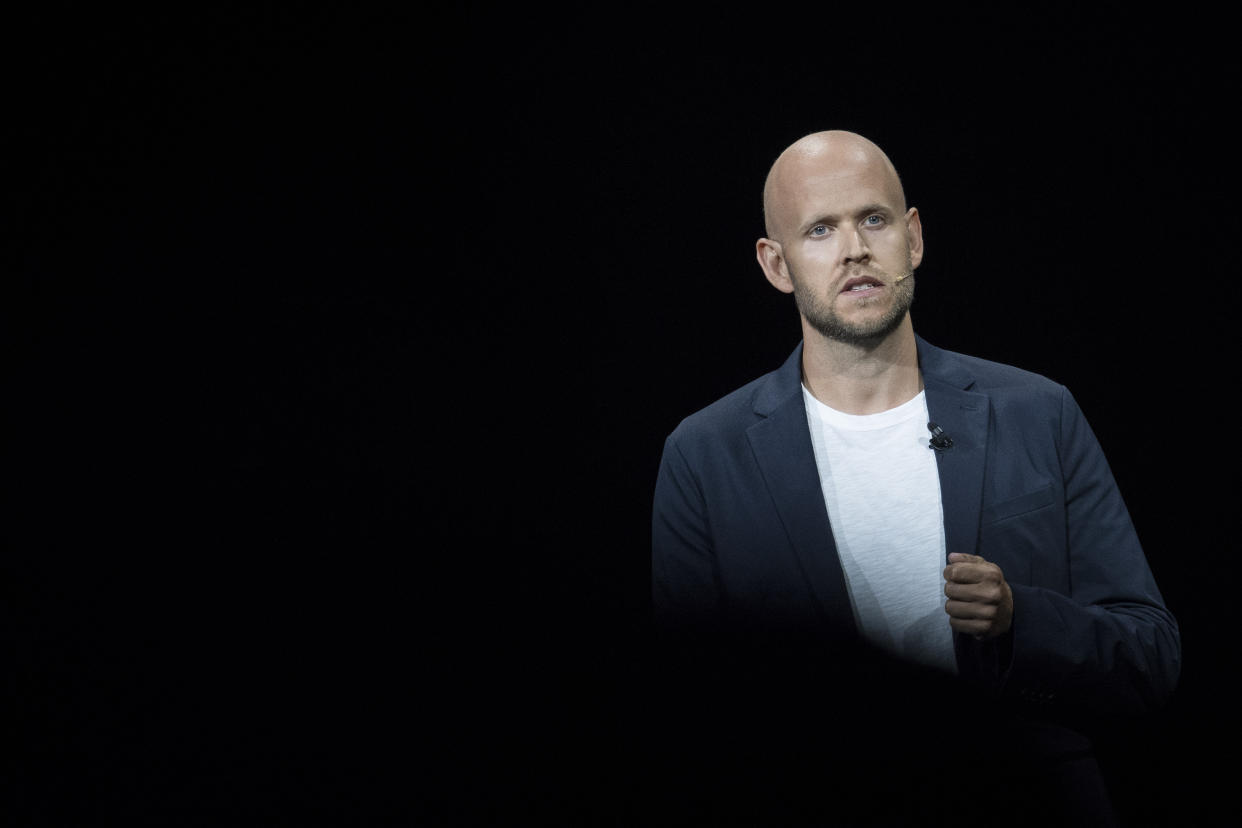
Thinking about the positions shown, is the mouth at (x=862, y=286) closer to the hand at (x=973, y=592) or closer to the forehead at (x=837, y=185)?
the forehead at (x=837, y=185)

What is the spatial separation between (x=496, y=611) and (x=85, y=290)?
105 cm

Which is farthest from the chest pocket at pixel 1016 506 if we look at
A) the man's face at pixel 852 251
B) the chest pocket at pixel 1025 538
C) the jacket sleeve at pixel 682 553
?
the jacket sleeve at pixel 682 553

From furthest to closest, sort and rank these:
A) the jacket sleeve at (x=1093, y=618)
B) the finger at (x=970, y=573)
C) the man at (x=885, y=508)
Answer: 1. the man at (x=885, y=508)
2. the jacket sleeve at (x=1093, y=618)
3. the finger at (x=970, y=573)

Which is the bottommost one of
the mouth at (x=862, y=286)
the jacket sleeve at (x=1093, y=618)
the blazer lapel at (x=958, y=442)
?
the jacket sleeve at (x=1093, y=618)

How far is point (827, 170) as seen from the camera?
65.3 inches

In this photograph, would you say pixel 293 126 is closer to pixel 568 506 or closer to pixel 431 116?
pixel 431 116

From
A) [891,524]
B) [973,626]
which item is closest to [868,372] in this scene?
[891,524]

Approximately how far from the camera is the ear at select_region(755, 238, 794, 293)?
1.75 meters

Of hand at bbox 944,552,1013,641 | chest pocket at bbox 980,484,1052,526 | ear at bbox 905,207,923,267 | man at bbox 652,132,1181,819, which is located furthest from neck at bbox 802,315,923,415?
hand at bbox 944,552,1013,641

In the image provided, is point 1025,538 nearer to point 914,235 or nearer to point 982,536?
point 982,536

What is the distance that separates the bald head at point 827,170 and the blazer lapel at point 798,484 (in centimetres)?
26

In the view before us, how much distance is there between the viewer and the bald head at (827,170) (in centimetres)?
165

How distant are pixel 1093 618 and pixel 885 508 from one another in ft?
1.11

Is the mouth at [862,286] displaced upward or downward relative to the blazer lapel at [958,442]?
upward
